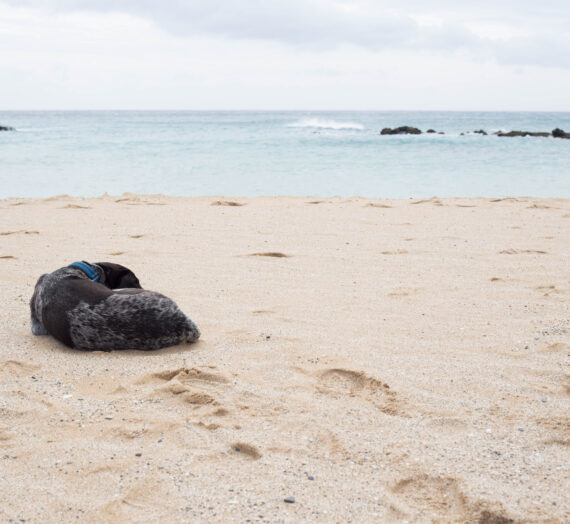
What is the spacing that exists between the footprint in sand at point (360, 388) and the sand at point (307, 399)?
0.01 metres

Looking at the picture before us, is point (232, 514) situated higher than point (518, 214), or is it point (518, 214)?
point (518, 214)

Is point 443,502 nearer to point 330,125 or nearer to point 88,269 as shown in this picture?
point 88,269

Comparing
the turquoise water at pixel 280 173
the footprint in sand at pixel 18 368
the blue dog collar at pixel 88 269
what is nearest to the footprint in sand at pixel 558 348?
the blue dog collar at pixel 88 269

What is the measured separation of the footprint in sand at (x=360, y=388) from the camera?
112 inches

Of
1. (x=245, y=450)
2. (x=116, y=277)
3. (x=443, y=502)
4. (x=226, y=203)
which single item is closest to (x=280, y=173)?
(x=226, y=203)

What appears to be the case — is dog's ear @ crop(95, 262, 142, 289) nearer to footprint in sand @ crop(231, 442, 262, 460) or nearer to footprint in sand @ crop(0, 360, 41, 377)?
footprint in sand @ crop(0, 360, 41, 377)

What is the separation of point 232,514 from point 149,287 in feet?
10.1

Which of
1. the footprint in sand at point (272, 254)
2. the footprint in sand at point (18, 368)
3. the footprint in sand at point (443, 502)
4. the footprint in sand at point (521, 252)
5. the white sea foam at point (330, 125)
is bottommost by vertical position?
the footprint in sand at point (443, 502)

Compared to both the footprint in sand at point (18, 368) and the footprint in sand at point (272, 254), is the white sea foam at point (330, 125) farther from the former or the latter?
the footprint in sand at point (18, 368)

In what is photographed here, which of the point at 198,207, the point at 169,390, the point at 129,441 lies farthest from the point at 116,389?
the point at 198,207

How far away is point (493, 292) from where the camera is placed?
4.77 metres

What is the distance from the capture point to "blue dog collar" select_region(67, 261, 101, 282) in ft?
12.4

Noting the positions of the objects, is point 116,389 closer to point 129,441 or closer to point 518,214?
point 129,441

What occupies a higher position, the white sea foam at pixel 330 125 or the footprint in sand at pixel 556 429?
the white sea foam at pixel 330 125
